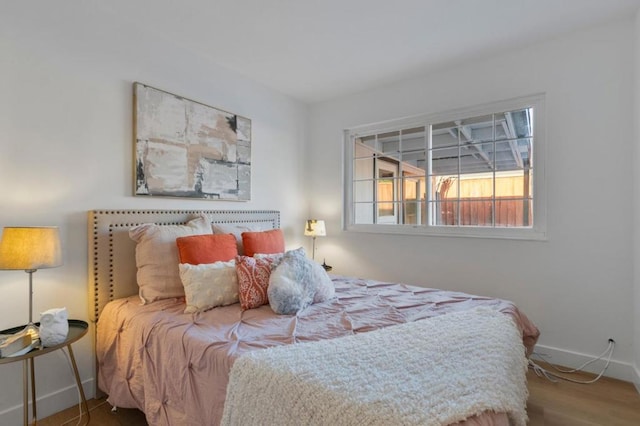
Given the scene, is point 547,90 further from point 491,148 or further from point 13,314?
point 13,314

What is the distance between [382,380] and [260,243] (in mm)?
1673

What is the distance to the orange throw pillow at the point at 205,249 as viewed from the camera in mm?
2129

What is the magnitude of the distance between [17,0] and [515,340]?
315 centimetres

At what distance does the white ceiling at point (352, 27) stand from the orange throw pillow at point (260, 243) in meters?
1.51

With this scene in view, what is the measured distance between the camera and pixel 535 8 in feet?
7.09

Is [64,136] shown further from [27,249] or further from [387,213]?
[387,213]

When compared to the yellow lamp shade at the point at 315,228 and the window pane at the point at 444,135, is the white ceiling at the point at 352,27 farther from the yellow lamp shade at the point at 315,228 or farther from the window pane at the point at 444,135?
the yellow lamp shade at the point at 315,228

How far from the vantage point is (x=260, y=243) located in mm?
2586

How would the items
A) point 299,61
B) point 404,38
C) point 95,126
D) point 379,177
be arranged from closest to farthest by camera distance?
point 95,126, point 404,38, point 299,61, point 379,177

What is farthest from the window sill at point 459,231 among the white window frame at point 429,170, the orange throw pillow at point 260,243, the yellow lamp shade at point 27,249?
the yellow lamp shade at point 27,249

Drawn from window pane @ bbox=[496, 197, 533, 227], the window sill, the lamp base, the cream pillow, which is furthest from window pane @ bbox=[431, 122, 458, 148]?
the lamp base

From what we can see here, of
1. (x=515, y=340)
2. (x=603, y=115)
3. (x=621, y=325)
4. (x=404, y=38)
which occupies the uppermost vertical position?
(x=404, y=38)

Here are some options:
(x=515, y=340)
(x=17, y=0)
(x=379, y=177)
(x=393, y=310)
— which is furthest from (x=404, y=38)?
(x=17, y=0)

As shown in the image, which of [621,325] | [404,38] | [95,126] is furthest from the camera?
[404,38]
